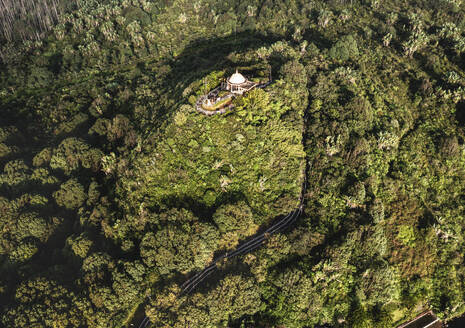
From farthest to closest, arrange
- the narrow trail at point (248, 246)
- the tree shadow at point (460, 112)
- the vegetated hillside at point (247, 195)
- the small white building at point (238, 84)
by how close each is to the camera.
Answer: the tree shadow at point (460, 112)
the small white building at point (238, 84)
the narrow trail at point (248, 246)
the vegetated hillside at point (247, 195)

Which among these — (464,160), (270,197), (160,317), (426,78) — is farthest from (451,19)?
(160,317)

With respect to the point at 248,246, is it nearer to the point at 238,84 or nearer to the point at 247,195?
the point at 247,195

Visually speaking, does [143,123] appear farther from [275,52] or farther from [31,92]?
[31,92]

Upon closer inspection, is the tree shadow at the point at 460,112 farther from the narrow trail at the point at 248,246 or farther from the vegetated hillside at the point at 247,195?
the narrow trail at the point at 248,246

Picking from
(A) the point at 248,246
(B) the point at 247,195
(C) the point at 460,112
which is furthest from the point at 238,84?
(C) the point at 460,112

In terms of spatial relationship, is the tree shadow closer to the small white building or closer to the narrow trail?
the narrow trail

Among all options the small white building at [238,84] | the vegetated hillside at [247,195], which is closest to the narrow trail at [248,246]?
the vegetated hillside at [247,195]
